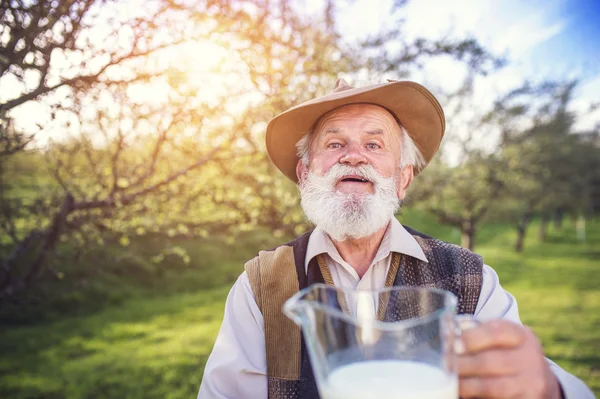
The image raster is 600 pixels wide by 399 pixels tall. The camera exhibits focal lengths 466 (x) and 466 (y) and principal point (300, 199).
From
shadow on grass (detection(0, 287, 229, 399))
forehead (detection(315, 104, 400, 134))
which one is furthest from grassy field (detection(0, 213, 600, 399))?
forehead (detection(315, 104, 400, 134))

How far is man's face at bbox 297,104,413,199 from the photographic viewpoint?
8.25 feet

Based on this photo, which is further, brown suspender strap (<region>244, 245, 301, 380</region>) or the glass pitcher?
brown suspender strap (<region>244, 245, 301, 380</region>)

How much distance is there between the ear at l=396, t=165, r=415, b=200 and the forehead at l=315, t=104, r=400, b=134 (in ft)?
0.94

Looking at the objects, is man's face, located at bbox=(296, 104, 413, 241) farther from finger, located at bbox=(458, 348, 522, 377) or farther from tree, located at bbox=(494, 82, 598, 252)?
tree, located at bbox=(494, 82, 598, 252)

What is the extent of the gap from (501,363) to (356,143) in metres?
1.52

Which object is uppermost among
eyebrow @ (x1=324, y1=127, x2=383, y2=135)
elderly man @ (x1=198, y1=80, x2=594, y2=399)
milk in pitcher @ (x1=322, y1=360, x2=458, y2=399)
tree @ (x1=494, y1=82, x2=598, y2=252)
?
tree @ (x1=494, y1=82, x2=598, y2=252)

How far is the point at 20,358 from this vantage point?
24.2 feet

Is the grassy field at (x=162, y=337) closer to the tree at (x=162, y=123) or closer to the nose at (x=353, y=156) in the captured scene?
A: the tree at (x=162, y=123)

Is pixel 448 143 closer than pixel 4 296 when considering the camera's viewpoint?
No

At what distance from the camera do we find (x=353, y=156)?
246 centimetres

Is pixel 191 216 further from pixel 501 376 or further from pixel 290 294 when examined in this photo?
pixel 501 376

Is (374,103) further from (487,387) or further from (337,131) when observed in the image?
(487,387)

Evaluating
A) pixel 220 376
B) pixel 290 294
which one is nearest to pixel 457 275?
pixel 290 294

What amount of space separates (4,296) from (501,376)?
11.1ft
